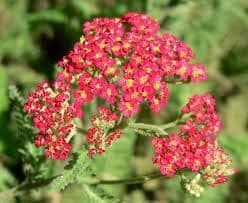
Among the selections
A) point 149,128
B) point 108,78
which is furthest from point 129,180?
point 108,78

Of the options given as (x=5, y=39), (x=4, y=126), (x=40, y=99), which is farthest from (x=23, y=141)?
(x=5, y=39)

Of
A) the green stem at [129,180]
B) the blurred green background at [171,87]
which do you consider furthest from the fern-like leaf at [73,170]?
the blurred green background at [171,87]

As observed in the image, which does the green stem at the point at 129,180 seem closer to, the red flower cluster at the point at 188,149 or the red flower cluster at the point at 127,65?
the red flower cluster at the point at 188,149

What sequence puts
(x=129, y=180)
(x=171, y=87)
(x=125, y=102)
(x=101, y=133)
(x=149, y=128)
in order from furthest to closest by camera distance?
(x=171, y=87) < (x=129, y=180) < (x=149, y=128) < (x=125, y=102) < (x=101, y=133)

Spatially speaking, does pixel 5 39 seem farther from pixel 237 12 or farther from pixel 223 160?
pixel 223 160

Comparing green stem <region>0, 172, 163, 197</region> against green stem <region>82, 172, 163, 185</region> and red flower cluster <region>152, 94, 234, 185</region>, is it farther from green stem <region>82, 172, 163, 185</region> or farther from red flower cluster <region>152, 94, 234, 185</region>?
red flower cluster <region>152, 94, 234, 185</region>

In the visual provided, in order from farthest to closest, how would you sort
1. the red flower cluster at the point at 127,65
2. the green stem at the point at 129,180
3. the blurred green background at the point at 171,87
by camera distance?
the blurred green background at the point at 171,87, the green stem at the point at 129,180, the red flower cluster at the point at 127,65

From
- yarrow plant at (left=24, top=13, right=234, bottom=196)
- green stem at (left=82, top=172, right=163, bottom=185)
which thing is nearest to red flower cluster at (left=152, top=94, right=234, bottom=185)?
yarrow plant at (left=24, top=13, right=234, bottom=196)

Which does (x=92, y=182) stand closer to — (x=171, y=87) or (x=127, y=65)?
(x=127, y=65)
